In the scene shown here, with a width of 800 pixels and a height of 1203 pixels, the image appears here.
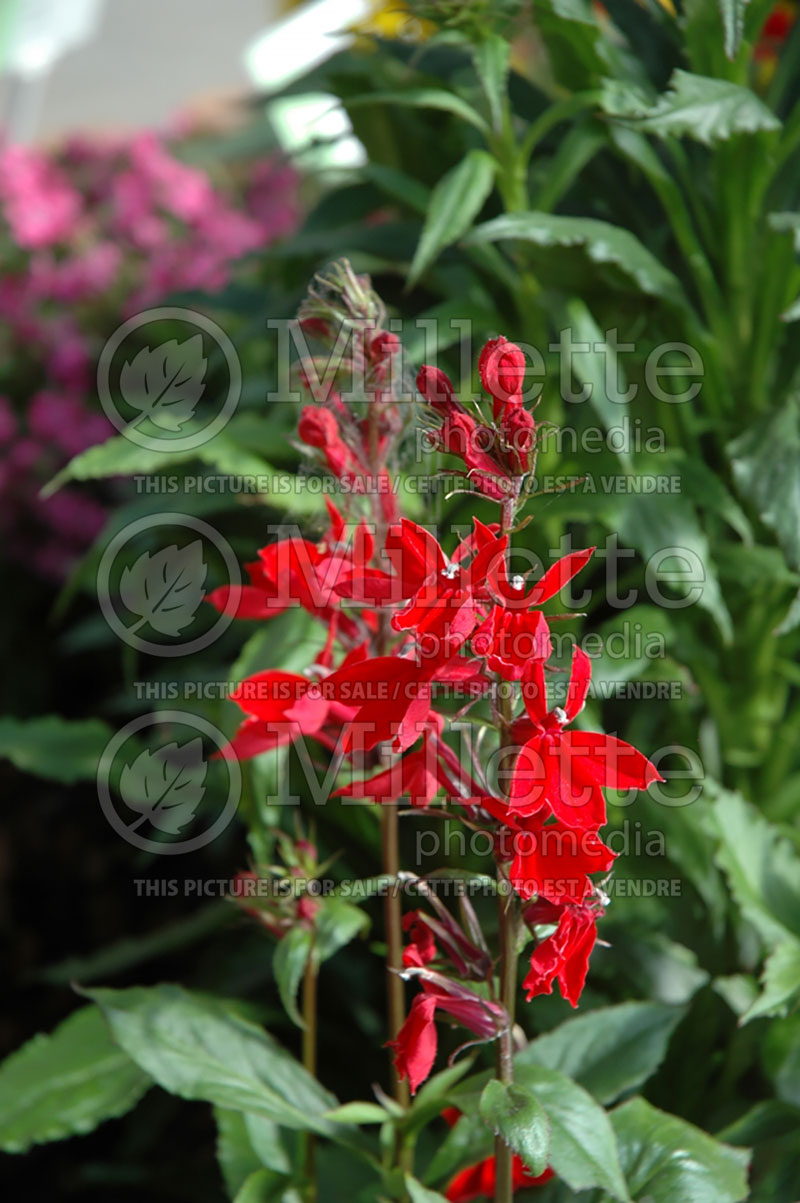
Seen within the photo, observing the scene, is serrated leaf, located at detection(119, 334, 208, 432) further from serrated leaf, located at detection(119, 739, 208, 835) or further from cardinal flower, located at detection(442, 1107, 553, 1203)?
cardinal flower, located at detection(442, 1107, 553, 1203)

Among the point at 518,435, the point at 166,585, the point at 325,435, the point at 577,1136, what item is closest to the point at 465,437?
the point at 518,435

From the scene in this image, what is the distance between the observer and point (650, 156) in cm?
85

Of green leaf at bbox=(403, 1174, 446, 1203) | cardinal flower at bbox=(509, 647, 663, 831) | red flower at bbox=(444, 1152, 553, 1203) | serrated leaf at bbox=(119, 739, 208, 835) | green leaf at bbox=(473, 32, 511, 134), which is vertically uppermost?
green leaf at bbox=(473, 32, 511, 134)

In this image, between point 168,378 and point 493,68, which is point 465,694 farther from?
point 168,378

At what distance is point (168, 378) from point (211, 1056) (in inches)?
33.5

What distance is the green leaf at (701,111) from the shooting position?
73 cm

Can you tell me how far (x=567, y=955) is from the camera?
19.4 inches

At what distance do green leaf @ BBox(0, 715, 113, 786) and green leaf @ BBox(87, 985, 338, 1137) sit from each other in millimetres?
281

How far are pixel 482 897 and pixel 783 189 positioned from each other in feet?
1.99

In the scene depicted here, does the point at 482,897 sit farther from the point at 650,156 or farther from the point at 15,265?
the point at 15,265

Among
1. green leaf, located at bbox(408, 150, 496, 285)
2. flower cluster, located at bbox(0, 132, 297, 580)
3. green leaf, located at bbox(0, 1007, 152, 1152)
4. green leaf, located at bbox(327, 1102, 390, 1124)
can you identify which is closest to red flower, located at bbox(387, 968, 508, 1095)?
green leaf, located at bbox(327, 1102, 390, 1124)

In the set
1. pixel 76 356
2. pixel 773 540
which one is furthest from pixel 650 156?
pixel 76 356

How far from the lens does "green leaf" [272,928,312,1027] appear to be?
0.60 m

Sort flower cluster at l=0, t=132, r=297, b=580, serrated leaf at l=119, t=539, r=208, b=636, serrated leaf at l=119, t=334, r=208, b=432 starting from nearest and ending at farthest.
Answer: serrated leaf at l=119, t=539, r=208, b=636 < serrated leaf at l=119, t=334, r=208, b=432 < flower cluster at l=0, t=132, r=297, b=580
